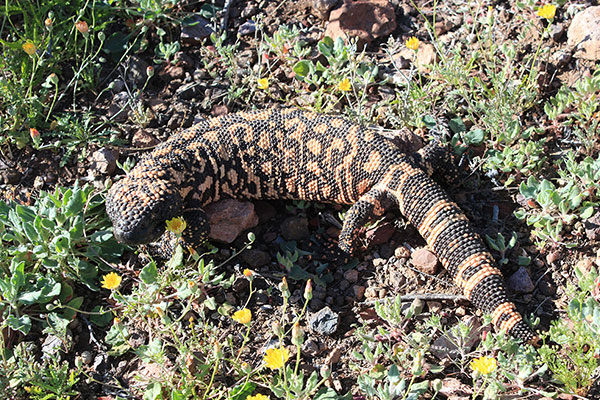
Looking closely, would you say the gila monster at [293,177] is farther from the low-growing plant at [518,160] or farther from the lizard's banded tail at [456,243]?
the low-growing plant at [518,160]

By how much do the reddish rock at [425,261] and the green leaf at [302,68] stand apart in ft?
5.14

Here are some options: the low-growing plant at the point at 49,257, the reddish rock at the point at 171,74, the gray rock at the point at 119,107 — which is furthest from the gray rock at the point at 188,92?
the low-growing plant at the point at 49,257

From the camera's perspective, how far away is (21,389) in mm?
3053

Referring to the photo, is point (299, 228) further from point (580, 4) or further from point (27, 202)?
point (580, 4)

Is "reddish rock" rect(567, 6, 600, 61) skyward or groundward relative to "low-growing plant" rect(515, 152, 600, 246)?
skyward

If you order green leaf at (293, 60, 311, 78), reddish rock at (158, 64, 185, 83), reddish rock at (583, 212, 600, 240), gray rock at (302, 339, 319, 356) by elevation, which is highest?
green leaf at (293, 60, 311, 78)

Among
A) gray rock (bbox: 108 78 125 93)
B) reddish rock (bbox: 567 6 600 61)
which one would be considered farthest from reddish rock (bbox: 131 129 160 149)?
reddish rock (bbox: 567 6 600 61)

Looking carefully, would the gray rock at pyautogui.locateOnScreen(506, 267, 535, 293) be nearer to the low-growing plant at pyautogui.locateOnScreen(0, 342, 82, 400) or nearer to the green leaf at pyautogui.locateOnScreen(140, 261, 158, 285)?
the green leaf at pyautogui.locateOnScreen(140, 261, 158, 285)

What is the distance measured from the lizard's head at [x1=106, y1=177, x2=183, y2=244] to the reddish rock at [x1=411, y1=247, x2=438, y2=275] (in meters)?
1.36

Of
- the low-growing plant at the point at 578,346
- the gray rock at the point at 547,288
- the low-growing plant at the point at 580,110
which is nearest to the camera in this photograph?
the low-growing plant at the point at 578,346

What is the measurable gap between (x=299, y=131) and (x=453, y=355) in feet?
5.29

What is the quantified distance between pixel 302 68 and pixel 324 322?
6.33 ft

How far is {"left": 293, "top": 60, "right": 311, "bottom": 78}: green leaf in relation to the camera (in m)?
4.39

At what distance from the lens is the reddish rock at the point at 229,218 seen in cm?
376
